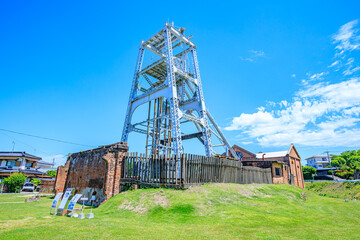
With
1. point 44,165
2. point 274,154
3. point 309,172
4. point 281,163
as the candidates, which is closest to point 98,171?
point 281,163

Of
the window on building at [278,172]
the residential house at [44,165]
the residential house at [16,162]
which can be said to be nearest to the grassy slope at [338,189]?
the window on building at [278,172]

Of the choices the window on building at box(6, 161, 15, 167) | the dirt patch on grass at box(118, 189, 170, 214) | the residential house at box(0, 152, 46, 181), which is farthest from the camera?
the window on building at box(6, 161, 15, 167)

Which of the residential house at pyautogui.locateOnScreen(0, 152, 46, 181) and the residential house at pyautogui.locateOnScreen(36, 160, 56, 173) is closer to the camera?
the residential house at pyautogui.locateOnScreen(0, 152, 46, 181)

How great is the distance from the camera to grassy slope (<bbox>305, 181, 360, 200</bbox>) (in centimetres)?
3047

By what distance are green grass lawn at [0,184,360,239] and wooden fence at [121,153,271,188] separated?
0.78m

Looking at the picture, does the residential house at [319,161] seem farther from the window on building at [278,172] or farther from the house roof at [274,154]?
the window on building at [278,172]

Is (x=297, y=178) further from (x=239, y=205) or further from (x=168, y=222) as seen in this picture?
(x=168, y=222)

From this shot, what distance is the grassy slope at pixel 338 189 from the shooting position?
3047 cm

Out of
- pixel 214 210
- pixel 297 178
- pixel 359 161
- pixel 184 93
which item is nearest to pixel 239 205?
pixel 214 210

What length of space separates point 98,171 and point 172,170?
5117mm

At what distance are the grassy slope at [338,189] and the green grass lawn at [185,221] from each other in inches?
1082

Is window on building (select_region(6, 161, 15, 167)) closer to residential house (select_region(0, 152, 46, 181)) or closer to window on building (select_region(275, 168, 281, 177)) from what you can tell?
residential house (select_region(0, 152, 46, 181))

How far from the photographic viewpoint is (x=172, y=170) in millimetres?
11266

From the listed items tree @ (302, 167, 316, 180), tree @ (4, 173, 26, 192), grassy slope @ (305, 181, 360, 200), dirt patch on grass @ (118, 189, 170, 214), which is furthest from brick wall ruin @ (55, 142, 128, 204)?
tree @ (302, 167, 316, 180)
